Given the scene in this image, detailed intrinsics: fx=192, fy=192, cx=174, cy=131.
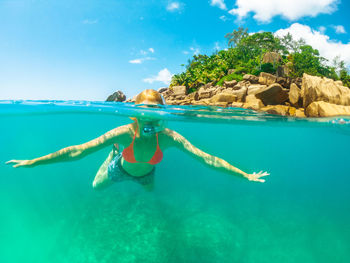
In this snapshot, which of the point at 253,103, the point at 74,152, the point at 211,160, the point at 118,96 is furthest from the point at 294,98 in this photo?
the point at 118,96

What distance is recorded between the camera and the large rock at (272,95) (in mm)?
16133

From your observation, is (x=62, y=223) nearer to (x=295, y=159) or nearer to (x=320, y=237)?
(x=320, y=237)

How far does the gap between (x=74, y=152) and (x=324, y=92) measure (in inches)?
508

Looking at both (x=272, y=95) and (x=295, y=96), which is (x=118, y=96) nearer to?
(x=272, y=95)

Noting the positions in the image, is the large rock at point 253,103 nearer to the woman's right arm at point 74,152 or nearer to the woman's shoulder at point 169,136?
the woman's shoulder at point 169,136

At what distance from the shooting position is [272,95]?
1619 cm

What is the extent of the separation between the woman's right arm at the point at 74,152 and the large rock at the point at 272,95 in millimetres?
15463

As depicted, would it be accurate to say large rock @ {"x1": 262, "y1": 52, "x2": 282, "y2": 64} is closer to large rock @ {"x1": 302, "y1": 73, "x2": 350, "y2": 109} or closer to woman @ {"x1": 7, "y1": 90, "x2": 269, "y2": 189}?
large rock @ {"x1": 302, "y1": 73, "x2": 350, "y2": 109}

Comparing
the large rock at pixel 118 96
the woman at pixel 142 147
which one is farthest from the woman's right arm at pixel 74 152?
the large rock at pixel 118 96

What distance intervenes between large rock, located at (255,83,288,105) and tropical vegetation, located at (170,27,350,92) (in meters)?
14.5

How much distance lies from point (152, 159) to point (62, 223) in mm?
5235

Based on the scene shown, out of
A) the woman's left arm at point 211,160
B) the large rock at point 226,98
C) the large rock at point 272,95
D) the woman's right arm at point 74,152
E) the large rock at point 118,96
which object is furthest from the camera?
the large rock at point 118,96

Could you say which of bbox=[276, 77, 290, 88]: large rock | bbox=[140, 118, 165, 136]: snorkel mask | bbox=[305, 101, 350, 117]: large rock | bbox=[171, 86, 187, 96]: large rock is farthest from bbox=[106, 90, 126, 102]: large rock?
bbox=[140, 118, 165, 136]: snorkel mask

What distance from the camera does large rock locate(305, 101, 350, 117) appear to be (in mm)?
9758
